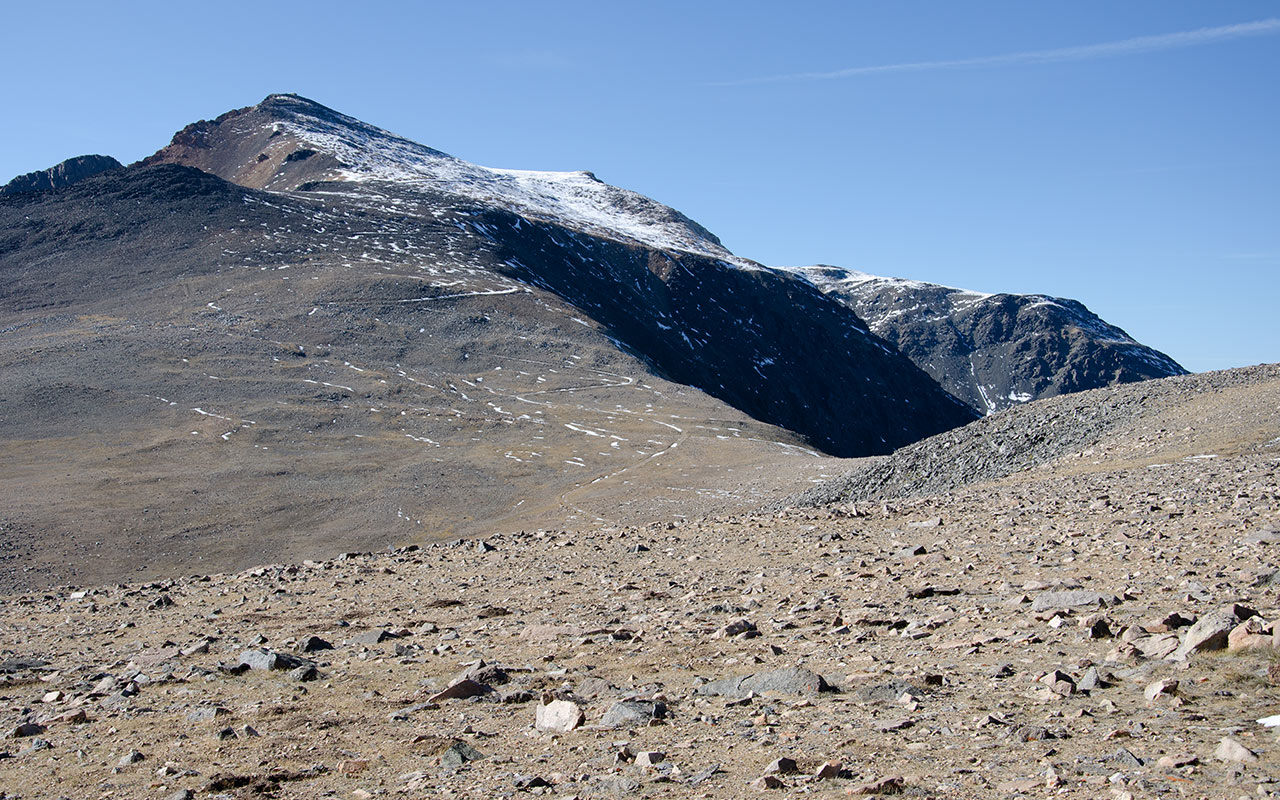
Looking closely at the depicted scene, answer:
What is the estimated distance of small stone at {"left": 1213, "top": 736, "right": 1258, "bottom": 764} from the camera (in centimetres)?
626

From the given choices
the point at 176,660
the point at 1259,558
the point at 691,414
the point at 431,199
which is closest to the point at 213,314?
the point at 691,414

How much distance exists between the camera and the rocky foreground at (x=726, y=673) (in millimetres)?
7086

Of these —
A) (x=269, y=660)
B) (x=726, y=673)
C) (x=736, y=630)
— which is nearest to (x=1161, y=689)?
(x=726, y=673)

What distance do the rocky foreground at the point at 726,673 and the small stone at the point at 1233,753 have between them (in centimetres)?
2

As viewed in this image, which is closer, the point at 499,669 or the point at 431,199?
the point at 499,669

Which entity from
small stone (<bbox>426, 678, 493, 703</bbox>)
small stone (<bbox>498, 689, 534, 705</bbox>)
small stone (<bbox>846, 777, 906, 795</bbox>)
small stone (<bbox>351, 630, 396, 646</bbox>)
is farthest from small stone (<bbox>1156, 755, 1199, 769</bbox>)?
small stone (<bbox>351, 630, 396, 646</bbox>)

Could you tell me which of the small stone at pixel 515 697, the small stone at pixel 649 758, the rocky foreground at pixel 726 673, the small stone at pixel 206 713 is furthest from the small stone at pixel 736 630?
the small stone at pixel 206 713

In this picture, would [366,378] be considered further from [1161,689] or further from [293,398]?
[1161,689]

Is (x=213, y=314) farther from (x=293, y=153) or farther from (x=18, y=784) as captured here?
(x=293, y=153)

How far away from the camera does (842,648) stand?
34.7 feet

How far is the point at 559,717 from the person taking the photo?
863 cm

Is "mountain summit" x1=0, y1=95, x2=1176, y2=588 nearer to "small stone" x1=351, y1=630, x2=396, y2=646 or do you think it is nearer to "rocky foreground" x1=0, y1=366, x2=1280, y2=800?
"rocky foreground" x1=0, y1=366, x2=1280, y2=800

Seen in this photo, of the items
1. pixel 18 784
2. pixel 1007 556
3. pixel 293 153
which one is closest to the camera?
pixel 18 784

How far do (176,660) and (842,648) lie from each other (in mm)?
8817
